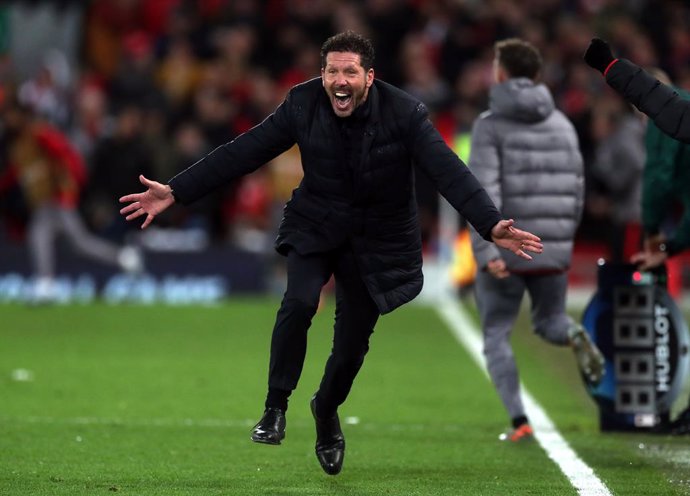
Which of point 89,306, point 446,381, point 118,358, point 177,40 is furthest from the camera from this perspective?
point 177,40

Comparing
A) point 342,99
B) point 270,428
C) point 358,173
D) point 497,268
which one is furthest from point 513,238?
point 497,268

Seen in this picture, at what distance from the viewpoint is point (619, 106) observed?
737 inches

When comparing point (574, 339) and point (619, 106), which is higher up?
point (619, 106)

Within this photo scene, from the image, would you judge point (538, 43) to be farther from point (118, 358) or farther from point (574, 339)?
point (574, 339)

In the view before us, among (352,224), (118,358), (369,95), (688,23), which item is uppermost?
(688,23)

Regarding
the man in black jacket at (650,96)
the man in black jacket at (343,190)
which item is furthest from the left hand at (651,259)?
the man in black jacket at (343,190)

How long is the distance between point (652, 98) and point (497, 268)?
170cm

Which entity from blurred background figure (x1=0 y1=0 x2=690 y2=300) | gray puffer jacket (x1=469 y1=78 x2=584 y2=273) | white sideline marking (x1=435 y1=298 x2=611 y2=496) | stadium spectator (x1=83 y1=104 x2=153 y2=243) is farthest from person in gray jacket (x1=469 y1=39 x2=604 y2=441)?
stadium spectator (x1=83 y1=104 x2=153 y2=243)

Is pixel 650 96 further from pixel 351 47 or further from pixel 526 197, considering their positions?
pixel 526 197

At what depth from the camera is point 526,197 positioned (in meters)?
9.27

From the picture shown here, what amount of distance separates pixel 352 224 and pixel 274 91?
555 inches

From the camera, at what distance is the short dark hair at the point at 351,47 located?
7281mm

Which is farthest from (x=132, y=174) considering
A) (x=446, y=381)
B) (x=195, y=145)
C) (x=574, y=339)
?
(x=574, y=339)

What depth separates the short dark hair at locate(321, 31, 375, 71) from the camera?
728 centimetres
